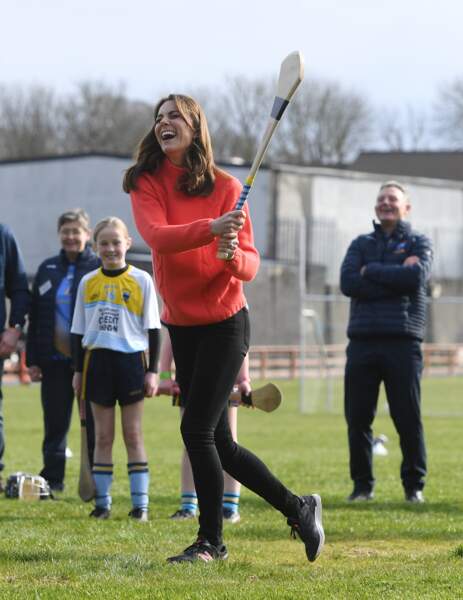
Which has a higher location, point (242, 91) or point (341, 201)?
point (242, 91)

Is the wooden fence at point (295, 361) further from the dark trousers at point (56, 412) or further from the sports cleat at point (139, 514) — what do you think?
the sports cleat at point (139, 514)

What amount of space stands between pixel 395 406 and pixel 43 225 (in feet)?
116

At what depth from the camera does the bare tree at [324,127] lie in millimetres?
67250

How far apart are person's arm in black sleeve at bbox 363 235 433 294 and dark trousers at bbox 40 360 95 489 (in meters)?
2.30

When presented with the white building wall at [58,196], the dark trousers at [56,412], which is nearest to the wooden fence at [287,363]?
the white building wall at [58,196]

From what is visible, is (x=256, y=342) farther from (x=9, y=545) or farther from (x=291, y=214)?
(x=9, y=545)

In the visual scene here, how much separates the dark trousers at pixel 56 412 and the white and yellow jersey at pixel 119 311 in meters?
1.33

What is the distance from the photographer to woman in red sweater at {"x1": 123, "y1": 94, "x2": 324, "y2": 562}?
5902 mm

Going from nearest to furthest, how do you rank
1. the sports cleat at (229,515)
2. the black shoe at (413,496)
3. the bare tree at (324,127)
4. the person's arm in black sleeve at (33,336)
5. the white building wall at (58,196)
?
1. the sports cleat at (229,515)
2. the black shoe at (413,496)
3. the person's arm in black sleeve at (33,336)
4. the white building wall at (58,196)
5. the bare tree at (324,127)

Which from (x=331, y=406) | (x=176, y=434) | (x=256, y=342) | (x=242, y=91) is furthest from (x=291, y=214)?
(x=242, y=91)

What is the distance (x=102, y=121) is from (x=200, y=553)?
6431cm

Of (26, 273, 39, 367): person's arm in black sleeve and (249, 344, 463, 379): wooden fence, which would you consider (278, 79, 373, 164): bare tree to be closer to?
(249, 344, 463, 379): wooden fence

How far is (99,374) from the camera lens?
25.7 feet

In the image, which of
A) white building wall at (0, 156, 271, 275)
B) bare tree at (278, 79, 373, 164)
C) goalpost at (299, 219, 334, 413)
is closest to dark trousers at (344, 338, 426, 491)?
goalpost at (299, 219, 334, 413)
